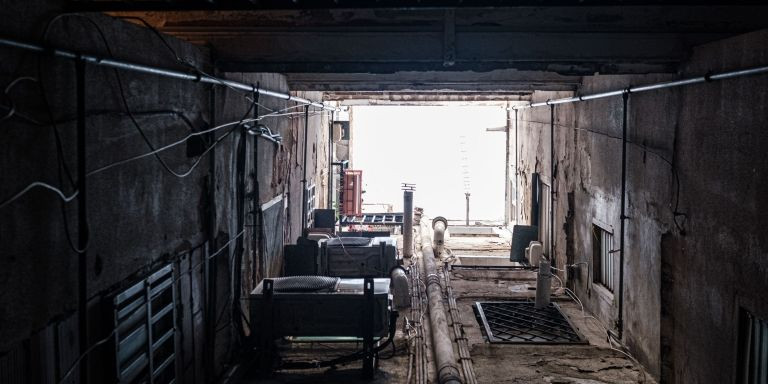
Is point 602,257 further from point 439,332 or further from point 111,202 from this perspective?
point 111,202

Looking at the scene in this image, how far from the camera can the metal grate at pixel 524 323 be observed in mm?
9758

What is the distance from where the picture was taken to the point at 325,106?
1631cm

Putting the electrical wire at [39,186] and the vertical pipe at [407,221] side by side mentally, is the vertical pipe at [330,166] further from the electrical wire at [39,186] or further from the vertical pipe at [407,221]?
the electrical wire at [39,186]

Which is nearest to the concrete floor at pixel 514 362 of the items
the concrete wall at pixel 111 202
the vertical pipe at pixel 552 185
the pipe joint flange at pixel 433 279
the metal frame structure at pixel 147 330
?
the pipe joint flange at pixel 433 279

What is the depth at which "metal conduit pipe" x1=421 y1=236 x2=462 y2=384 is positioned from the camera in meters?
7.86

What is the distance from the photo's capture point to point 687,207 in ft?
23.3

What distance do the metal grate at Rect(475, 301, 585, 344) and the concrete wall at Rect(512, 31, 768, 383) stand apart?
2.24ft

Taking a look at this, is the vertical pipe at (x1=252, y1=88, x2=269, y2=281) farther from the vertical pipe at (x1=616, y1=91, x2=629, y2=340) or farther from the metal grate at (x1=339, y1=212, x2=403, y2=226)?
the metal grate at (x1=339, y1=212, x2=403, y2=226)

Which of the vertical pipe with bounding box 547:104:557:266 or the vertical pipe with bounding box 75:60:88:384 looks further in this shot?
the vertical pipe with bounding box 547:104:557:266

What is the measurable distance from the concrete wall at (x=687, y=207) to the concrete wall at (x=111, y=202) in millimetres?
5240

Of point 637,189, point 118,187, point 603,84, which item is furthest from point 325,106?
point 118,187

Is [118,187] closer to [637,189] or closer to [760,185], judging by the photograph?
[760,185]

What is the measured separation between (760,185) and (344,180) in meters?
15.4

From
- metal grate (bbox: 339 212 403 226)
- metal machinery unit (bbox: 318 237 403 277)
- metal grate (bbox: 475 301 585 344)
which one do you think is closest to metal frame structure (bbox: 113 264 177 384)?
metal grate (bbox: 475 301 585 344)
